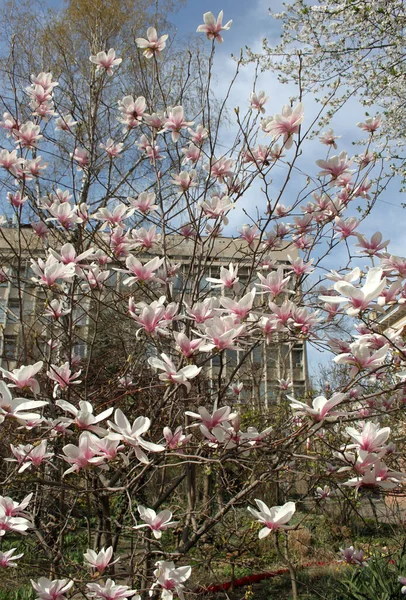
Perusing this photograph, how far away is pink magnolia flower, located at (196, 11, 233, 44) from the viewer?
247 cm

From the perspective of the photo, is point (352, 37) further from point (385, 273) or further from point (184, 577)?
point (184, 577)

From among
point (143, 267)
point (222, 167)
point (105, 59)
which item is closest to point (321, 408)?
point (143, 267)

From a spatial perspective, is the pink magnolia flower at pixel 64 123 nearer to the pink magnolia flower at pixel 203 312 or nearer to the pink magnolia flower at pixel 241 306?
the pink magnolia flower at pixel 203 312

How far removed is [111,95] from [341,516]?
6079 mm

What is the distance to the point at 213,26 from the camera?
250 centimetres

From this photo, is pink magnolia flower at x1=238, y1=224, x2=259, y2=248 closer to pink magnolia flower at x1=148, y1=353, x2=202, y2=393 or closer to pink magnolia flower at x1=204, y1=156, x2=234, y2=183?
pink magnolia flower at x1=204, y1=156, x2=234, y2=183

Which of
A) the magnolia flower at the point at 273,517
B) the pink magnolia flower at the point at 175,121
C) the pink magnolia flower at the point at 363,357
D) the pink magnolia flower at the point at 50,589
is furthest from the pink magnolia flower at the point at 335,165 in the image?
the pink magnolia flower at the point at 50,589

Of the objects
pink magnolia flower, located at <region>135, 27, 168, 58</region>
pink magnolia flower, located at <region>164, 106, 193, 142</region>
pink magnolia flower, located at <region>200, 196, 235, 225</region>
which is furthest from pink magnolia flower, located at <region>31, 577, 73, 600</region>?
pink magnolia flower, located at <region>135, 27, 168, 58</region>

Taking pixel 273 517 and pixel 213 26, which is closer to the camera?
pixel 273 517

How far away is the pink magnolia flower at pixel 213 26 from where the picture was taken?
97.2 inches

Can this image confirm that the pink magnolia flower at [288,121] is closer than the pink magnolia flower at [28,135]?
Yes

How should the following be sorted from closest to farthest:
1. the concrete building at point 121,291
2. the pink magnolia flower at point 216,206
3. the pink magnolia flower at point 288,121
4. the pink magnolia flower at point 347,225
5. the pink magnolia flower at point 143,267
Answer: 1. the pink magnolia flower at point 143,267
2. the pink magnolia flower at point 288,121
3. the pink magnolia flower at point 216,206
4. the pink magnolia flower at point 347,225
5. the concrete building at point 121,291

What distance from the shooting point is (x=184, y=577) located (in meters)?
1.69

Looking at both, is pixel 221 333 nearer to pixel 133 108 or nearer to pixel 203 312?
pixel 203 312
